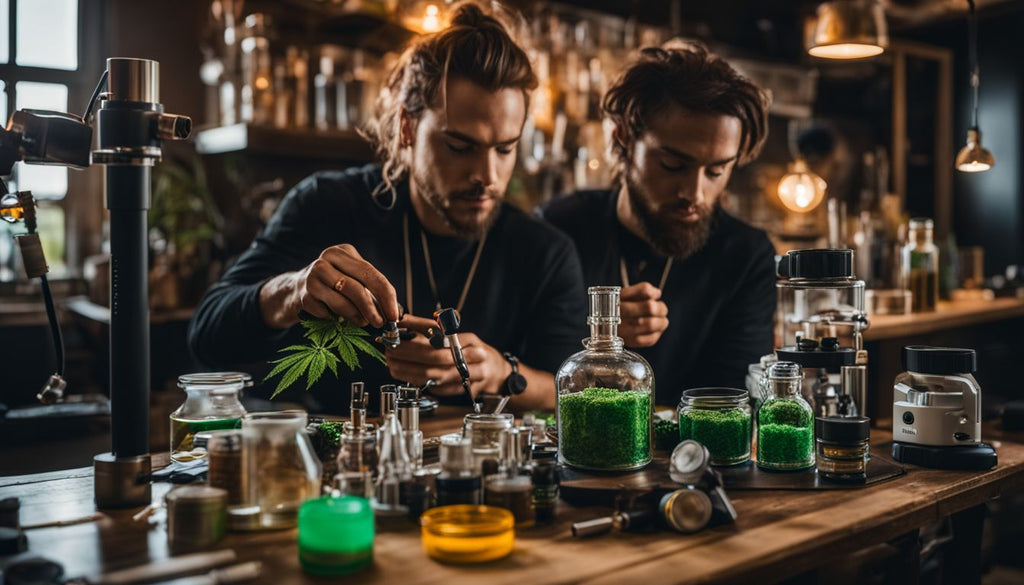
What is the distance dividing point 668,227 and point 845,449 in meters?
1.04

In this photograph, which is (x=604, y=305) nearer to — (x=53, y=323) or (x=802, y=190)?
(x=53, y=323)

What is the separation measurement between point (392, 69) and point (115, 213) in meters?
1.27

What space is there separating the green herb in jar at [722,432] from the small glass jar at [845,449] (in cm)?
13

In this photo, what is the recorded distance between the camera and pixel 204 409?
1401 mm

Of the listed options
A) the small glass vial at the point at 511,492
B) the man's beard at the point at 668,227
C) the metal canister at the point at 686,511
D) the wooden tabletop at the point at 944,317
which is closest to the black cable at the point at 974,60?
the man's beard at the point at 668,227

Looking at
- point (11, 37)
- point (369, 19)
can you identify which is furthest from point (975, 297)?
point (11, 37)

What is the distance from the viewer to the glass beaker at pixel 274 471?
1079 mm

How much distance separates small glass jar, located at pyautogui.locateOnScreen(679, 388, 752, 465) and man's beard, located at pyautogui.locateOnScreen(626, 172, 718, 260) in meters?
0.90

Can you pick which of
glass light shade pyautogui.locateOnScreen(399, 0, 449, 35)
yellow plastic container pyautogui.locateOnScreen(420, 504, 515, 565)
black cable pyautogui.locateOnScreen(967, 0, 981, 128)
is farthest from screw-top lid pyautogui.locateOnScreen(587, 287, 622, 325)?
glass light shade pyautogui.locateOnScreen(399, 0, 449, 35)

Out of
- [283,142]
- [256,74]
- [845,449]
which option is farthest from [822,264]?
[256,74]

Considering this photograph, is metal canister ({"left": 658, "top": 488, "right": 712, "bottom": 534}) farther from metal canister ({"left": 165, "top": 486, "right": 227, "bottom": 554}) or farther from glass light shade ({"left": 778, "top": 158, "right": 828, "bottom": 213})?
glass light shade ({"left": 778, "top": 158, "right": 828, "bottom": 213})

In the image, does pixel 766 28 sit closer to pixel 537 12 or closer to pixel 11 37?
pixel 537 12

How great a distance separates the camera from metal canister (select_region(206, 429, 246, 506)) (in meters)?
1.08

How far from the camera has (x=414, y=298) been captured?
86.0 inches
